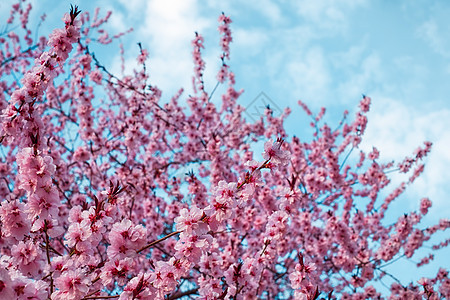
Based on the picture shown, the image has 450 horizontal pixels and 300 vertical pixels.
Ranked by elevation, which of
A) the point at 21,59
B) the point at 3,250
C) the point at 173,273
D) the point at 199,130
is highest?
the point at 21,59

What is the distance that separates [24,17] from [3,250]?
9518mm

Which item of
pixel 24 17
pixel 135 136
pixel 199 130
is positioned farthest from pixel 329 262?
pixel 24 17

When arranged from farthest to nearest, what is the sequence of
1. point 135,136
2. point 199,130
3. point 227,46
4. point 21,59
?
1. point 21,59
2. point 199,130
3. point 227,46
4. point 135,136

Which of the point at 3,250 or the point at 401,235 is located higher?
the point at 401,235

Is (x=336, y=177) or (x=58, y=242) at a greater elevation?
(x=336, y=177)

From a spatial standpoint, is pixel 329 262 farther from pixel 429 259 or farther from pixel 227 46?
pixel 227 46

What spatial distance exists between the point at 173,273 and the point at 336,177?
5.35 m

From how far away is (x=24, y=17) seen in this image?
12570 millimetres

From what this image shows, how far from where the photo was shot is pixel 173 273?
276cm

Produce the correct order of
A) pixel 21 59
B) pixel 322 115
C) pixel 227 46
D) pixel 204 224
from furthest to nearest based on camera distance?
pixel 322 115
pixel 21 59
pixel 227 46
pixel 204 224

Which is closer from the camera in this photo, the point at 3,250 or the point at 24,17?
the point at 3,250

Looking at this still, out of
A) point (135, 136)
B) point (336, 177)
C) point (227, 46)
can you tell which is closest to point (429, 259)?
point (336, 177)

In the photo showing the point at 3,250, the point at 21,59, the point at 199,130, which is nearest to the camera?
the point at 3,250

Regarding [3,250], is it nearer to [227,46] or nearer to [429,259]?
[227,46]
